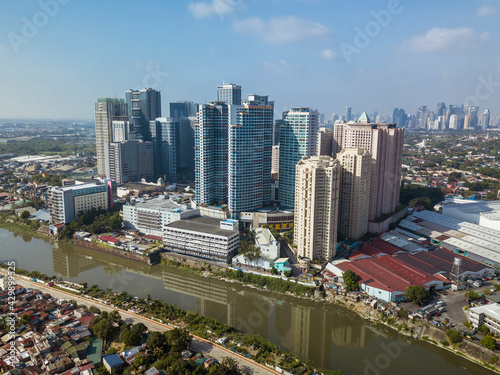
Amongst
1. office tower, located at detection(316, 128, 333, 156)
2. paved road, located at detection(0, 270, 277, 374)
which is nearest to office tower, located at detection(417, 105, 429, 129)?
office tower, located at detection(316, 128, 333, 156)

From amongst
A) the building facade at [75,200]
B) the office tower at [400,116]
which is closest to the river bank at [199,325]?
the building facade at [75,200]

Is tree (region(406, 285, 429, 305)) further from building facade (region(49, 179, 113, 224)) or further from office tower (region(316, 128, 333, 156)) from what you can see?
building facade (region(49, 179, 113, 224))

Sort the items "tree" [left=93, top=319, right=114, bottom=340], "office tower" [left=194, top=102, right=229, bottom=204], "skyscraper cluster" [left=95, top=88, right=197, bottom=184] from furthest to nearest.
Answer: "skyscraper cluster" [left=95, top=88, right=197, bottom=184], "office tower" [left=194, top=102, right=229, bottom=204], "tree" [left=93, top=319, right=114, bottom=340]

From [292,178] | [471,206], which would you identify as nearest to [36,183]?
[292,178]

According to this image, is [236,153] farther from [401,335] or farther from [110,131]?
[110,131]

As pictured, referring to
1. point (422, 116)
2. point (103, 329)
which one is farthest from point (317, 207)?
point (422, 116)

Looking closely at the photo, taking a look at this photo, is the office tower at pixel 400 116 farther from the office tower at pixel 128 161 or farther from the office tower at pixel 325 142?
the office tower at pixel 128 161
